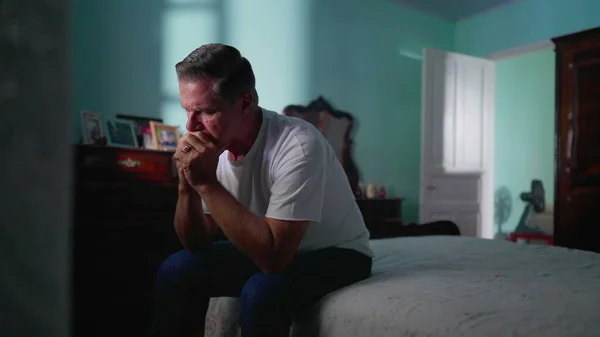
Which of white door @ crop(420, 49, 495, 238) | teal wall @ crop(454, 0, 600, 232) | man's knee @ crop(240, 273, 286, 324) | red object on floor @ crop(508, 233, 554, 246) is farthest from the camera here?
red object on floor @ crop(508, 233, 554, 246)

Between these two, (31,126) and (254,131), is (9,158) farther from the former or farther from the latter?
(254,131)

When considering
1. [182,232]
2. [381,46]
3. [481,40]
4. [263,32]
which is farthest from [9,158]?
[481,40]

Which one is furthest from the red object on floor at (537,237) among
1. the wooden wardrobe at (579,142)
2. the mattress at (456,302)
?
the mattress at (456,302)

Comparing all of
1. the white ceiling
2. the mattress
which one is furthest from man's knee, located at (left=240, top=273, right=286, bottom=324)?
the white ceiling

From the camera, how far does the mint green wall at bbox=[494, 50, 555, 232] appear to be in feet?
19.9

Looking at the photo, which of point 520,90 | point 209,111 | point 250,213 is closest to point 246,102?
point 209,111

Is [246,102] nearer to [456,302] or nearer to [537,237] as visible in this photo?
[456,302]

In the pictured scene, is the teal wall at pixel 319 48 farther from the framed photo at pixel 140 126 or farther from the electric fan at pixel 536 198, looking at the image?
the electric fan at pixel 536 198

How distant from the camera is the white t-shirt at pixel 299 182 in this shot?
44.6 inches

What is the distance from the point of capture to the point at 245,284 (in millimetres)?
1198

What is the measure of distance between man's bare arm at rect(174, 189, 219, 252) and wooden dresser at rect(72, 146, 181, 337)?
1498 mm

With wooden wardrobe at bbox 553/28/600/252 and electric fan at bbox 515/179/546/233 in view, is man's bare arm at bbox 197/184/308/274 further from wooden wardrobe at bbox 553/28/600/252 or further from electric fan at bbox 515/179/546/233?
electric fan at bbox 515/179/546/233

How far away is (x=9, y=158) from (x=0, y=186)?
2 centimetres

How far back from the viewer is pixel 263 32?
402cm
